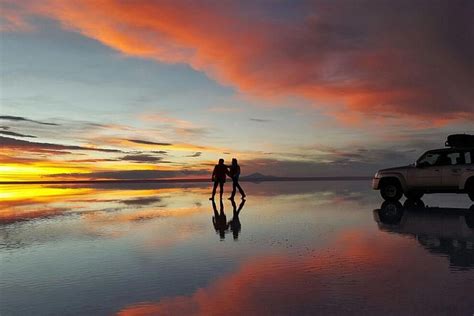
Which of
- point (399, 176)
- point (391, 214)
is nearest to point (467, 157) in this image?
point (399, 176)

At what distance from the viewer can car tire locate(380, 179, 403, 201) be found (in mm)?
19688

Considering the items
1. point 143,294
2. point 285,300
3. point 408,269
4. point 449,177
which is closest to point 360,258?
point 408,269

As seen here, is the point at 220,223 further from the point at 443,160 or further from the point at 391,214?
the point at 443,160

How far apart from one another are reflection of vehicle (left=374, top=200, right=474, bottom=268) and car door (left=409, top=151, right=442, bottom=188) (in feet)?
5.64

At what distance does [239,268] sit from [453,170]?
44.9 ft

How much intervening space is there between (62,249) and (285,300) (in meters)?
5.20

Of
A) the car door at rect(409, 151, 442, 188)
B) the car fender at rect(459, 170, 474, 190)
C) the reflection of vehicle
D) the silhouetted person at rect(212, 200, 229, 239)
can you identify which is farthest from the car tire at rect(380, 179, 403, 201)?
the silhouetted person at rect(212, 200, 229, 239)

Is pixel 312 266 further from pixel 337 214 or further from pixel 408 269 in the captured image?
pixel 337 214

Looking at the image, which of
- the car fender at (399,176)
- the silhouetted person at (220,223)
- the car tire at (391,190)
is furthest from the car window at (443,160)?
the silhouetted person at (220,223)

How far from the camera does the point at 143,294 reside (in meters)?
5.53

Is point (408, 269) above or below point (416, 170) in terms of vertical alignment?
below

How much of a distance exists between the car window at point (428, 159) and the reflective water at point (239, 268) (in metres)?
6.28

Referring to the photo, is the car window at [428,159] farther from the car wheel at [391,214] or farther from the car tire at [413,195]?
the car wheel at [391,214]

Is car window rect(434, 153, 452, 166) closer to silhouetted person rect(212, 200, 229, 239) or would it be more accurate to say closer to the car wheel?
the car wheel
